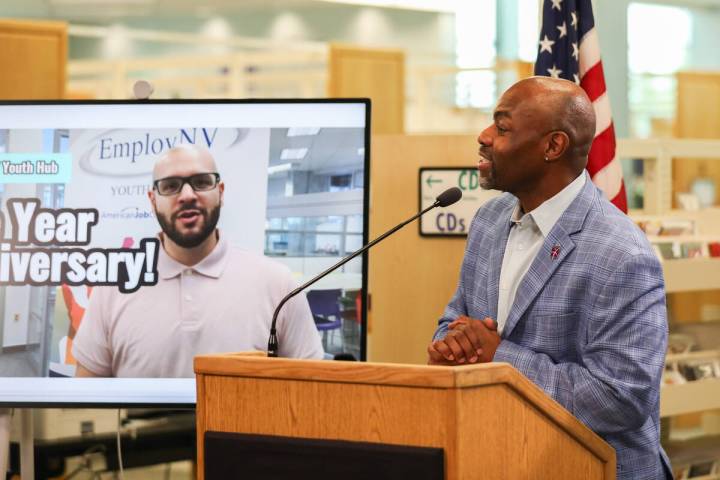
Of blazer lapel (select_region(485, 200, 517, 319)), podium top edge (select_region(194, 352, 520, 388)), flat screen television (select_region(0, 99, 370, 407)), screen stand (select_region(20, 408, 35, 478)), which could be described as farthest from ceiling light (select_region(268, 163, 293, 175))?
podium top edge (select_region(194, 352, 520, 388))

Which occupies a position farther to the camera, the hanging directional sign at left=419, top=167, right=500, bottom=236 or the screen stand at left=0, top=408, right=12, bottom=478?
the hanging directional sign at left=419, top=167, right=500, bottom=236

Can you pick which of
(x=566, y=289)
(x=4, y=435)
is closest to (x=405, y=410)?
(x=566, y=289)

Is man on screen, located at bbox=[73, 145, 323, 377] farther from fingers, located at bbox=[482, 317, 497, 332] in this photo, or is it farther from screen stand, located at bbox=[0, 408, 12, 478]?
fingers, located at bbox=[482, 317, 497, 332]

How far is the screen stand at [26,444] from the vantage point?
263cm

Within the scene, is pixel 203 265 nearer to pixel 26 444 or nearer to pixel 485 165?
pixel 26 444

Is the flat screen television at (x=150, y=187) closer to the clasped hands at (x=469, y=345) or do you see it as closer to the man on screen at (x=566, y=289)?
the man on screen at (x=566, y=289)

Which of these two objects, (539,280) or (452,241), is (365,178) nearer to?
(539,280)

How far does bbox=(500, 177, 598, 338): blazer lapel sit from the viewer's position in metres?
1.84

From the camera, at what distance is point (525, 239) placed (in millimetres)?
2004

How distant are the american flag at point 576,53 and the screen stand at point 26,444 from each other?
200 cm

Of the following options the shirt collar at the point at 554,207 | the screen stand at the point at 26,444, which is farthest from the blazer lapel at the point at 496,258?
the screen stand at the point at 26,444

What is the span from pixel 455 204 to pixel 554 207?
2.28 meters

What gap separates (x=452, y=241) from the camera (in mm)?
4289

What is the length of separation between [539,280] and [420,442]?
1.91 feet
